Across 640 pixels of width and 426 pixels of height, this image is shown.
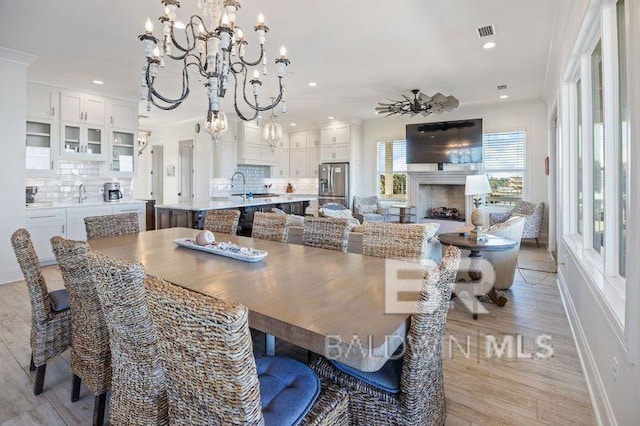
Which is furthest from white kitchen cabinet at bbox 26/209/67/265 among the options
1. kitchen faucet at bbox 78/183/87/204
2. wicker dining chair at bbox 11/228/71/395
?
wicker dining chair at bbox 11/228/71/395

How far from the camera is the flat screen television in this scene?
7.23 m

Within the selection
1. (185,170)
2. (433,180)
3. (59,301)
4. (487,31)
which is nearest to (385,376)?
(59,301)

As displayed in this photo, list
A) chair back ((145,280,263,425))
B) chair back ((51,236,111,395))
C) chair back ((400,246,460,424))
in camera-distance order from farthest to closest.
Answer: chair back ((51,236,111,395)) → chair back ((400,246,460,424)) → chair back ((145,280,263,425))

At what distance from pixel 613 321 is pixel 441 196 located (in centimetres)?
675

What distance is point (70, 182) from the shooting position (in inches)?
227

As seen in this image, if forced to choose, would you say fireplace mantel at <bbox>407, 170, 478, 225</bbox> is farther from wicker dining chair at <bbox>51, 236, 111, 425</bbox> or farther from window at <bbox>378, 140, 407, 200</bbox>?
wicker dining chair at <bbox>51, 236, 111, 425</bbox>

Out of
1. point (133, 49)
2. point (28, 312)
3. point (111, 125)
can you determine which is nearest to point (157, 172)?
point (111, 125)

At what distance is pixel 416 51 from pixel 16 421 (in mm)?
4786

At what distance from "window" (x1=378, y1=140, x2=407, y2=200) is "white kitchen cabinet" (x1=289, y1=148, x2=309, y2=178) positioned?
208 cm

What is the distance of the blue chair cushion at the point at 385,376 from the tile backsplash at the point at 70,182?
5747 mm

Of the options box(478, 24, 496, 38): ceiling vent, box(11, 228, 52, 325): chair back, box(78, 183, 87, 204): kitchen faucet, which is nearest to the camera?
box(11, 228, 52, 325): chair back

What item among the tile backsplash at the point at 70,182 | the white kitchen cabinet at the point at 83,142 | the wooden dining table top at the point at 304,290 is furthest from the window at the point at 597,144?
the tile backsplash at the point at 70,182

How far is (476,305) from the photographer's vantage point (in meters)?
3.38

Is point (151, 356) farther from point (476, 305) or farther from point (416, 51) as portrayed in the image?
point (416, 51)
